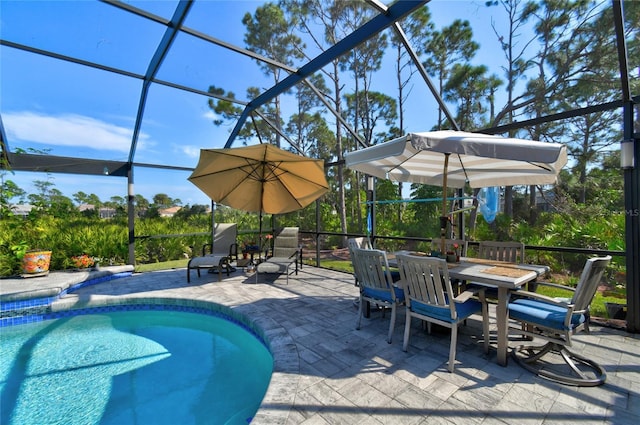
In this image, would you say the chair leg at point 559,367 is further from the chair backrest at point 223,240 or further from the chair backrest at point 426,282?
the chair backrest at point 223,240

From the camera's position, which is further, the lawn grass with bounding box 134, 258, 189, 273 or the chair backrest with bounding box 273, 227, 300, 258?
the lawn grass with bounding box 134, 258, 189, 273

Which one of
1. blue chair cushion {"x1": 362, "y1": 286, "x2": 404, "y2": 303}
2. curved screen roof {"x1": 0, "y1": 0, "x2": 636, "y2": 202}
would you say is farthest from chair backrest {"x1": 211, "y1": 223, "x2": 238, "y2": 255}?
blue chair cushion {"x1": 362, "y1": 286, "x2": 404, "y2": 303}

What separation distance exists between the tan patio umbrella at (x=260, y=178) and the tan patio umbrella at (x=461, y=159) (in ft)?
5.73

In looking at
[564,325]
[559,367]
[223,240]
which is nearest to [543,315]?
[564,325]

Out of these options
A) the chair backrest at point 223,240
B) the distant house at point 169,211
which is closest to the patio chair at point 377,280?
the chair backrest at point 223,240

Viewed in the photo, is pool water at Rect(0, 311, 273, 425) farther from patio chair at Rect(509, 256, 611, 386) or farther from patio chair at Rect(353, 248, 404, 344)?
patio chair at Rect(509, 256, 611, 386)

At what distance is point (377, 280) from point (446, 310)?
2.69ft

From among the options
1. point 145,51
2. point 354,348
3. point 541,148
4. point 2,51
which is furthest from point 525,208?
point 2,51

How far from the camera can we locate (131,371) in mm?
3221

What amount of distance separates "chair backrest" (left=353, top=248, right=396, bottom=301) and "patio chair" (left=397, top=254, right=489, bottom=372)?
286 mm

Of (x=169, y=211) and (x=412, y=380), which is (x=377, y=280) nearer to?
(x=412, y=380)

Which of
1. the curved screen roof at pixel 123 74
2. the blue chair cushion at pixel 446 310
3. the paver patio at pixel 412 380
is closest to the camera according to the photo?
the paver patio at pixel 412 380

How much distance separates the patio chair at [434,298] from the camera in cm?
254

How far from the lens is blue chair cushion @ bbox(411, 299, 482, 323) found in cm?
263
